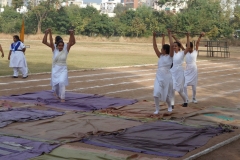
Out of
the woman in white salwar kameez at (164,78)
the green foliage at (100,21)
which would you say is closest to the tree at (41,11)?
the green foliage at (100,21)

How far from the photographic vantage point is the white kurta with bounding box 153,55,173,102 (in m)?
10.5

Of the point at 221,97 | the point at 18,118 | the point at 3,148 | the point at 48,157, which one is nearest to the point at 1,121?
the point at 18,118

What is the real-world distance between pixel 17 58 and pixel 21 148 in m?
11.5

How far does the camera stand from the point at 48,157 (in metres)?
6.63

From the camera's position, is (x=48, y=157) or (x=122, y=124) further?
(x=122, y=124)

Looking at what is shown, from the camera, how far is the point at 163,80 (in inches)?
416

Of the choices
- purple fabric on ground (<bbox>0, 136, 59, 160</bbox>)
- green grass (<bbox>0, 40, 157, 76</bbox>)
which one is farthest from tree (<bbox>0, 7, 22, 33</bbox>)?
purple fabric on ground (<bbox>0, 136, 59, 160</bbox>)

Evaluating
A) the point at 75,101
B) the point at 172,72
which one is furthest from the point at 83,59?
the point at 172,72

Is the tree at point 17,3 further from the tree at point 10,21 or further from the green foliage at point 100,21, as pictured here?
the green foliage at point 100,21

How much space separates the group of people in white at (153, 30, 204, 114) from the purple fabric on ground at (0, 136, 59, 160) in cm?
387

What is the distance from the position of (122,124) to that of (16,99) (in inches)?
166

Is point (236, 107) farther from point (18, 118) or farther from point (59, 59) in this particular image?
point (18, 118)

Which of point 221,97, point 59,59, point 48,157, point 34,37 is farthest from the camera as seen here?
point 34,37

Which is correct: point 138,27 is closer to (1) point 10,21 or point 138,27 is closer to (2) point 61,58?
(1) point 10,21
